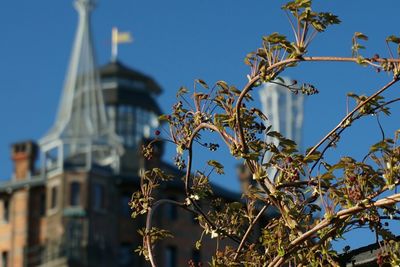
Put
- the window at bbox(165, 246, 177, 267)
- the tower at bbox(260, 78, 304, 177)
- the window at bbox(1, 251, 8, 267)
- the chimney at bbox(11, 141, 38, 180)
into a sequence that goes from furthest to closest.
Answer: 1. the tower at bbox(260, 78, 304, 177)
2. the chimney at bbox(11, 141, 38, 180)
3. the window at bbox(1, 251, 8, 267)
4. the window at bbox(165, 246, 177, 267)

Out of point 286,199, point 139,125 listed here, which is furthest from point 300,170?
point 139,125

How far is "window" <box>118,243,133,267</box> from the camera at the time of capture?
8656 cm

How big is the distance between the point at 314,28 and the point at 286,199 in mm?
1812

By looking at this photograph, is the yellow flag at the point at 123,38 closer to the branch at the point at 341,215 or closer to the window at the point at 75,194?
the window at the point at 75,194

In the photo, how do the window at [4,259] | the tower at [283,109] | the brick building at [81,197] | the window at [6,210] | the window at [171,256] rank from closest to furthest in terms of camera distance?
Answer: the brick building at [81,197] → the window at [171,256] → the window at [4,259] → the window at [6,210] → the tower at [283,109]

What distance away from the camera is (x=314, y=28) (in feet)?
42.1

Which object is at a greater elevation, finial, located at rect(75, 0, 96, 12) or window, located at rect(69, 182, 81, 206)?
finial, located at rect(75, 0, 96, 12)

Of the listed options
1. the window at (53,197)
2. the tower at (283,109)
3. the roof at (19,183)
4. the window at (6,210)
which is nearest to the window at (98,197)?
the window at (53,197)

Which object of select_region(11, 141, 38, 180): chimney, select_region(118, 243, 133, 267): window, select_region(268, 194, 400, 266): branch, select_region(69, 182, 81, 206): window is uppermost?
select_region(11, 141, 38, 180): chimney

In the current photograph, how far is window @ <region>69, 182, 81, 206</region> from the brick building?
64 mm

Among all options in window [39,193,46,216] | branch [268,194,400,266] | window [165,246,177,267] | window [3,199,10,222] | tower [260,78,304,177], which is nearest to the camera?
branch [268,194,400,266]

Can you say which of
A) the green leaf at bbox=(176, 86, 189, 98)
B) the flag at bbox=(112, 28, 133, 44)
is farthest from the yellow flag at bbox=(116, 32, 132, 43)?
the green leaf at bbox=(176, 86, 189, 98)

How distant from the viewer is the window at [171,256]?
89125 millimetres

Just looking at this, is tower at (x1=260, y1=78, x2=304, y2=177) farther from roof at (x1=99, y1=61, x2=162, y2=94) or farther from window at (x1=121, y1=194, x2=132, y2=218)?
window at (x1=121, y1=194, x2=132, y2=218)
